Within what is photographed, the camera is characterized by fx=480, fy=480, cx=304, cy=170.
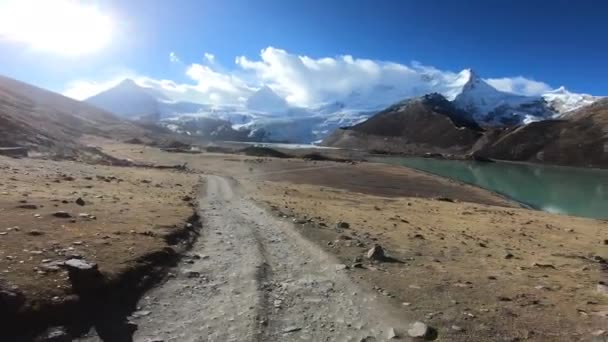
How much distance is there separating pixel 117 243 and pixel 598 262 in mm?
22046

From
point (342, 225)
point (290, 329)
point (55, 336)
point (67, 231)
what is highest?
point (67, 231)

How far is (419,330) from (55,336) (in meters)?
8.86

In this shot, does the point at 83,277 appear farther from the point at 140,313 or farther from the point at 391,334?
the point at 391,334

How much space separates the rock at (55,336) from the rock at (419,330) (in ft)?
27.3

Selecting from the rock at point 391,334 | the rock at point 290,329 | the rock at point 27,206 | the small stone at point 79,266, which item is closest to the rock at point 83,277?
the small stone at point 79,266

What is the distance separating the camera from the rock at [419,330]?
12.4 metres


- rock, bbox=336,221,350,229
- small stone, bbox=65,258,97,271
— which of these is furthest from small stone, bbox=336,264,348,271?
rock, bbox=336,221,350,229

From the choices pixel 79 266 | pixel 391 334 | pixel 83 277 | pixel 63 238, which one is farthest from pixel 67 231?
pixel 391 334

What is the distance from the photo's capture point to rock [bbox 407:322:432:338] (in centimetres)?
1238

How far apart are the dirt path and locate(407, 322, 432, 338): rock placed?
35 cm

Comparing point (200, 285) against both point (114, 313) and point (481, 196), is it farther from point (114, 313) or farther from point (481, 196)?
point (481, 196)

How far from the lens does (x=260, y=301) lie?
568 inches

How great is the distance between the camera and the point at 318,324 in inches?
519

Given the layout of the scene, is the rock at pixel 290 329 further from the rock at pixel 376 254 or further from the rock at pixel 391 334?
the rock at pixel 376 254
